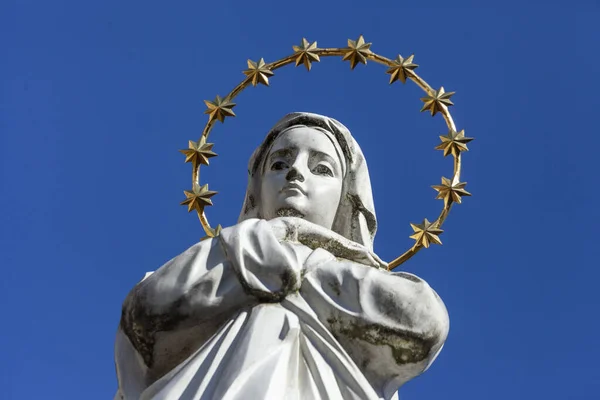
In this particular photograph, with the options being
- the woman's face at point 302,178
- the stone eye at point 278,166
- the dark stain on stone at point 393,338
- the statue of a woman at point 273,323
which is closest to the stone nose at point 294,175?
the woman's face at point 302,178

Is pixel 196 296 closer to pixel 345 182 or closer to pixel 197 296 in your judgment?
pixel 197 296

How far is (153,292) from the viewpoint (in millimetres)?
5922

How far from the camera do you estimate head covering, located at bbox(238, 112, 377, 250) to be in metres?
7.37

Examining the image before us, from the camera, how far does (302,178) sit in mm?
7082

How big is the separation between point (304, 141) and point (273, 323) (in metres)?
1.71

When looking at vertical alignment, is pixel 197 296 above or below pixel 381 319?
above

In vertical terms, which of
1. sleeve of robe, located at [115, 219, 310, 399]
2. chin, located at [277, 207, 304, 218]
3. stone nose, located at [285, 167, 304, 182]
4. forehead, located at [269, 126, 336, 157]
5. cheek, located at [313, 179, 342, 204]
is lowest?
sleeve of robe, located at [115, 219, 310, 399]

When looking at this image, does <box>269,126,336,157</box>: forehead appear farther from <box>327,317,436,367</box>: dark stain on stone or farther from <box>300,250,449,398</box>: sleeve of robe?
<box>327,317,436,367</box>: dark stain on stone

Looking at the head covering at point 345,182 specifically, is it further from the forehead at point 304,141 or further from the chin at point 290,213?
the chin at point 290,213

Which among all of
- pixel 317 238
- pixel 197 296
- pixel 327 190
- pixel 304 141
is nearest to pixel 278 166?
pixel 304 141

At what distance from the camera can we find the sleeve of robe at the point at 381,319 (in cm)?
584

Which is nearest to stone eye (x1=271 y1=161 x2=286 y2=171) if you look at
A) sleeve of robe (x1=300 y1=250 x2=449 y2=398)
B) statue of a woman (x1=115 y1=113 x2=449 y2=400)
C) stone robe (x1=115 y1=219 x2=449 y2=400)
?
statue of a woman (x1=115 y1=113 x2=449 y2=400)

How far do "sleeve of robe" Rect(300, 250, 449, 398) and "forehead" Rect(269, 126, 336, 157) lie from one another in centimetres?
139

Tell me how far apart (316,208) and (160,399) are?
180 cm
